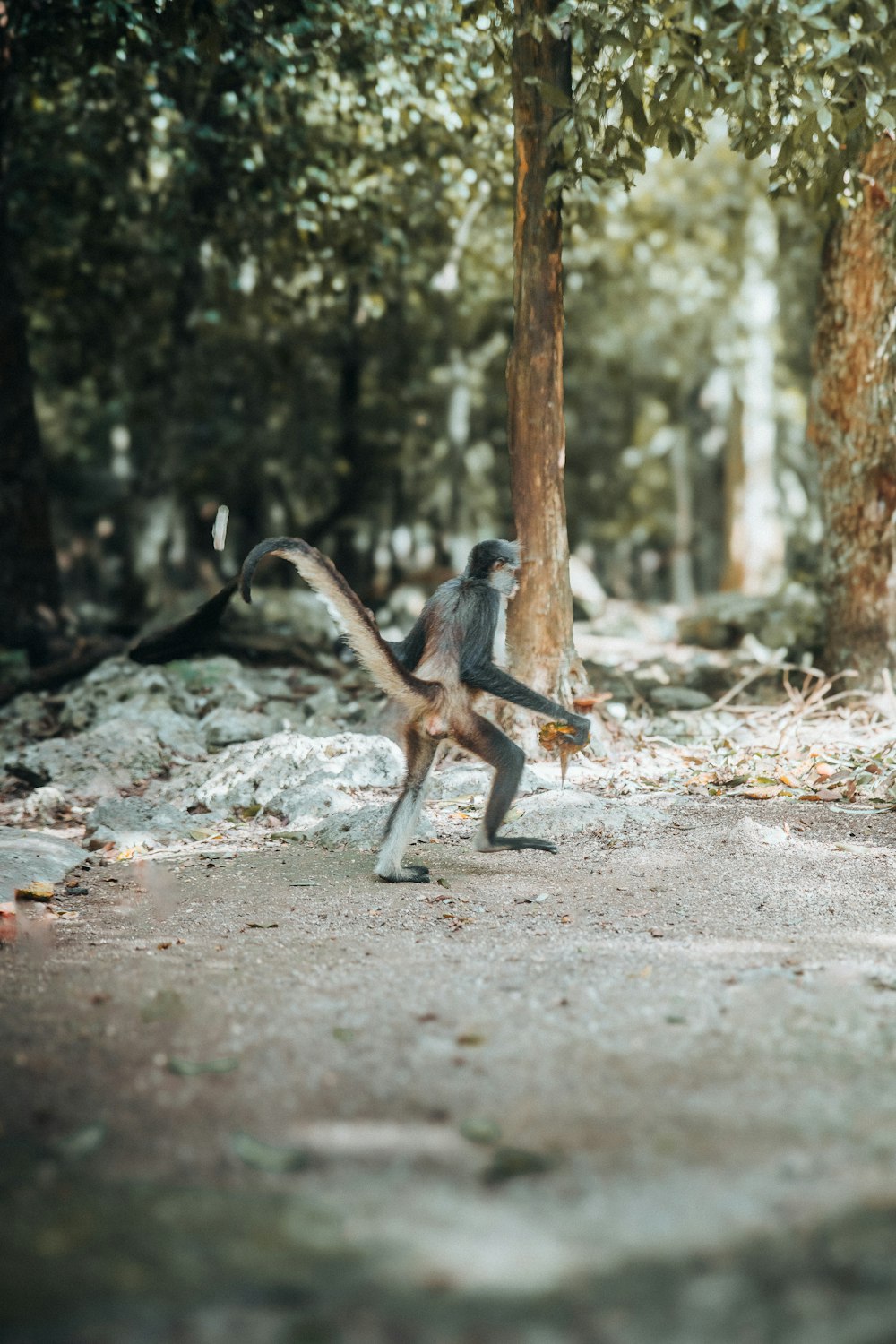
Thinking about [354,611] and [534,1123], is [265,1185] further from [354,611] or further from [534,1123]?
[354,611]

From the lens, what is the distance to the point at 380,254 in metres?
13.0

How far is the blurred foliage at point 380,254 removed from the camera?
731 cm

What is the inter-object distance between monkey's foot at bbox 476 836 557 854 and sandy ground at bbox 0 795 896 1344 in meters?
0.26

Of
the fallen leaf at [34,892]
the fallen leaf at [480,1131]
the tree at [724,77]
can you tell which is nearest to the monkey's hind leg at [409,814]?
the fallen leaf at [34,892]

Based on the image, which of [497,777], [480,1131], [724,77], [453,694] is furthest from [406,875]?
[724,77]

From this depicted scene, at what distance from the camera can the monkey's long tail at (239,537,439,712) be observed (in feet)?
17.9

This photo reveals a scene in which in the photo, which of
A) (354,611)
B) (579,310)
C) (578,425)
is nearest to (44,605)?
(354,611)

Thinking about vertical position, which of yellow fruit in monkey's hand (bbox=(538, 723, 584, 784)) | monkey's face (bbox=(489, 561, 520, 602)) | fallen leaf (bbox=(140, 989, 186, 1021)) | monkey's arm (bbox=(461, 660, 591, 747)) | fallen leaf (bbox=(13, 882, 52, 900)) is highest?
monkey's face (bbox=(489, 561, 520, 602))

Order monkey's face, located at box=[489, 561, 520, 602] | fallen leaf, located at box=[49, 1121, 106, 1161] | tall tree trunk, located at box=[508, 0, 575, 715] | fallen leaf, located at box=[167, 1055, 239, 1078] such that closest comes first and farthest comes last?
1. fallen leaf, located at box=[49, 1121, 106, 1161]
2. fallen leaf, located at box=[167, 1055, 239, 1078]
3. monkey's face, located at box=[489, 561, 520, 602]
4. tall tree trunk, located at box=[508, 0, 575, 715]

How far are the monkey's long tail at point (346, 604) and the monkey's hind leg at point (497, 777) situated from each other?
392 mm

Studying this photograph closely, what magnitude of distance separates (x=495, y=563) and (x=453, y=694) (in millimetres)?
726

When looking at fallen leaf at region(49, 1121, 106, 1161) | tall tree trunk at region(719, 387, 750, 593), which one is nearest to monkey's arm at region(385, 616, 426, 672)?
fallen leaf at region(49, 1121, 106, 1161)

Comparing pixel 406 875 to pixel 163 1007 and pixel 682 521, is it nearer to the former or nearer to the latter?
pixel 163 1007

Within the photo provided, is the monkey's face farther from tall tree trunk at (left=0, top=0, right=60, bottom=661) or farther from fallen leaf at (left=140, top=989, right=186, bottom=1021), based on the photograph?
tall tree trunk at (left=0, top=0, right=60, bottom=661)
